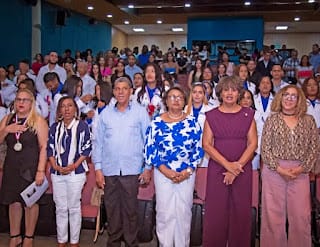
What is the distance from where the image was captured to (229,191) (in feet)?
12.2

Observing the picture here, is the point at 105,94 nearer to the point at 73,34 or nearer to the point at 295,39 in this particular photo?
the point at 73,34

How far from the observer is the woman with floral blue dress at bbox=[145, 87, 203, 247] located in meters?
3.71

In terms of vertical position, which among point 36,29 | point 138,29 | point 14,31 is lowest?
point 14,31

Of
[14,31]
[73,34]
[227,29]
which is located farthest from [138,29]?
[14,31]

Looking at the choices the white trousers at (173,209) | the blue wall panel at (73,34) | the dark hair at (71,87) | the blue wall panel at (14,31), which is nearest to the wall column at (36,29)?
the blue wall panel at (14,31)

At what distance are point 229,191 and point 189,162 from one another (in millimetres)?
373

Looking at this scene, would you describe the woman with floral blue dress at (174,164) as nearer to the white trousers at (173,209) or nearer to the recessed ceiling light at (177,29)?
the white trousers at (173,209)

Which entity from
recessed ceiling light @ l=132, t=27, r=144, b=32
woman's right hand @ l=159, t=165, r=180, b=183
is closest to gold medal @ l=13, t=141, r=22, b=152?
woman's right hand @ l=159, t=165, r=180, b=183

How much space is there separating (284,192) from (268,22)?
1749 centimetres

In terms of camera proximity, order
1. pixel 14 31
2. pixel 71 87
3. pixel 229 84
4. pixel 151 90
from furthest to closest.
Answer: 1. pixel 14 31
2. pixel 71 87
3. pixel 151 90
4. pixel 229 84

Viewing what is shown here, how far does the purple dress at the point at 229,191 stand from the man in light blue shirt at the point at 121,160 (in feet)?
1.88

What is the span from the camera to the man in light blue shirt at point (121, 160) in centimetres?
392

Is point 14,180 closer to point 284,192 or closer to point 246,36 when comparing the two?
point 284,192

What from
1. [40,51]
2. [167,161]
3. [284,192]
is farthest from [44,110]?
[40,51]
